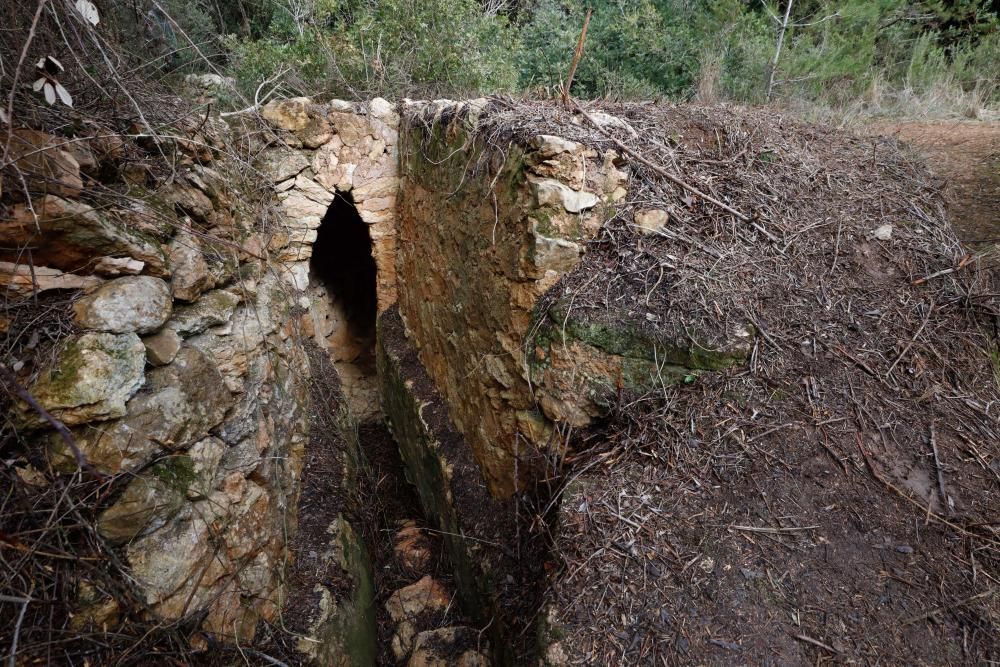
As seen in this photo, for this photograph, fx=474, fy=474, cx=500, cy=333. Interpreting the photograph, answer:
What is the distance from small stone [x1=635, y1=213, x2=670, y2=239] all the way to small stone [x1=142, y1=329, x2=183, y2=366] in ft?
7.83

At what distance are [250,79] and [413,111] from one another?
181 centimetres

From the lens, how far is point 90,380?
183 centimetres

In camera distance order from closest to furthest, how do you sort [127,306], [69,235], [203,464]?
[69,235] < [127,306] < [203,464]

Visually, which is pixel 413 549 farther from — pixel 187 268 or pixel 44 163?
pixel 44 163

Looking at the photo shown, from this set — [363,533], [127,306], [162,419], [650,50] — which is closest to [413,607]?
[363,533]

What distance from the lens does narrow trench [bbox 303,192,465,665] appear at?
385cm

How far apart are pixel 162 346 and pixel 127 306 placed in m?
0.24

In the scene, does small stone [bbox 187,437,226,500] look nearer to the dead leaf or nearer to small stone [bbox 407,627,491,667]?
the dead leaf

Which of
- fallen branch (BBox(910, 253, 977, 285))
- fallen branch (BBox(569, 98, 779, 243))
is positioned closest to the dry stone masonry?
fallen branch (BBox(569, 98, 779, 243))

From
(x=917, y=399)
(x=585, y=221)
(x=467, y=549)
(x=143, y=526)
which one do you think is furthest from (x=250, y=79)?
(x=917, y=399)

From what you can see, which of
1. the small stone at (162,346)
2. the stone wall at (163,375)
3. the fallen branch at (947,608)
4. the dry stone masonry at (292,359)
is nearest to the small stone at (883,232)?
the dry stone masonry at (292,359)

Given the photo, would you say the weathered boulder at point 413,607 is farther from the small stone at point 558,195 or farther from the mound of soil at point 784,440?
the small stone at point 558,195

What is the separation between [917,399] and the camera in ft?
7.01

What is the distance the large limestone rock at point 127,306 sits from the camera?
192cm
